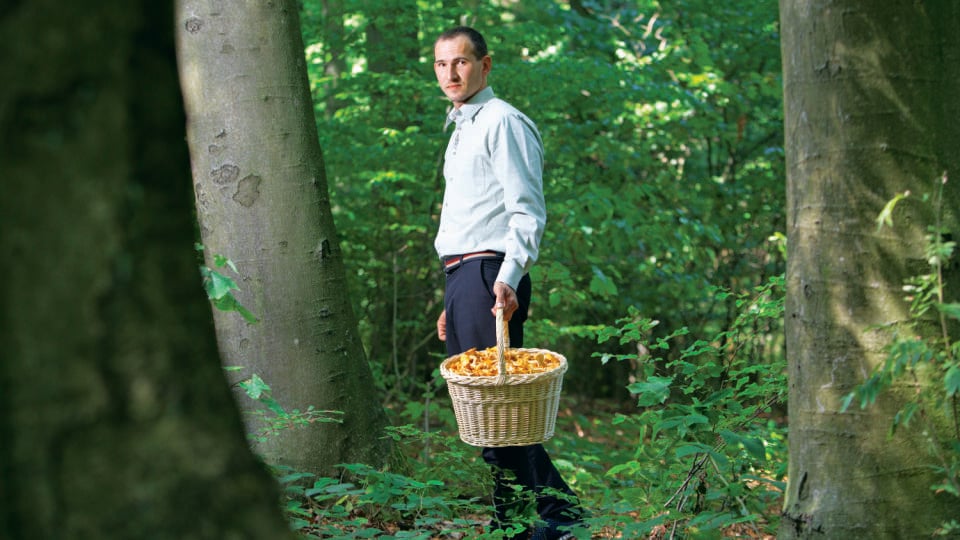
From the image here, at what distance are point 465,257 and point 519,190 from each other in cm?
40

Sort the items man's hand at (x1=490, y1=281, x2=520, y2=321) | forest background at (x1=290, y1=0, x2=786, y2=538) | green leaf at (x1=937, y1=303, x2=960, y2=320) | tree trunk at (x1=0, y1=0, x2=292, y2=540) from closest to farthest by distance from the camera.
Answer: tree trunk at (x1=0, y1=0, x2=292, y2=540)
green leaf at (x1=937, y1=303, x2=960, y2=320)
man's hand at (x1=490, y1=281, x2=520, y2=321)
forest background at (x1=290, y1=0, x2=786, y2=538)

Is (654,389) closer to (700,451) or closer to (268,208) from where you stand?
(700,451)

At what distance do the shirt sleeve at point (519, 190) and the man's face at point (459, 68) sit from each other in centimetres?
32

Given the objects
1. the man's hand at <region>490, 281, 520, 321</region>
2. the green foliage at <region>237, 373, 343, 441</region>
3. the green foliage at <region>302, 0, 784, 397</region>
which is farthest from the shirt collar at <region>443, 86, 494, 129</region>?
the green foliage at <region>302, 0, 784, 397</region>

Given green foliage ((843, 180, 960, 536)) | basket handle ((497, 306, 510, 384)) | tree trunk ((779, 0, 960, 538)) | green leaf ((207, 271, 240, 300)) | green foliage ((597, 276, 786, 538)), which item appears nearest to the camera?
green foliage ((843, 180, 960, 536))

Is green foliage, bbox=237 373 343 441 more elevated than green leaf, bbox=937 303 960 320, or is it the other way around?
green leaf, bbox=937 303 960 320

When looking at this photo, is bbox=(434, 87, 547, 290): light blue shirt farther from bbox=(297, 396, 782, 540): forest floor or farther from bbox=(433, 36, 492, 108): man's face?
bbox=(297, 396, 782, 540): forest floor

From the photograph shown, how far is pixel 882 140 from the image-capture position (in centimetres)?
236

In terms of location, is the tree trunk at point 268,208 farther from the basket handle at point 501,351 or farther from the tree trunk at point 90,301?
the tree trunk at point 90,301

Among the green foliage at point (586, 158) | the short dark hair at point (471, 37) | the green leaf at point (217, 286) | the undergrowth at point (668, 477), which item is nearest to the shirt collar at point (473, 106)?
the short dark hair at point (471, 37)

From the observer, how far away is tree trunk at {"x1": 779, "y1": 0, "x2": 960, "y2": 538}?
2359mm

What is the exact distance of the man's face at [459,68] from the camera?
425cm

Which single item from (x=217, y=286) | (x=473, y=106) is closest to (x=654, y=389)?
(x=217, y=286)

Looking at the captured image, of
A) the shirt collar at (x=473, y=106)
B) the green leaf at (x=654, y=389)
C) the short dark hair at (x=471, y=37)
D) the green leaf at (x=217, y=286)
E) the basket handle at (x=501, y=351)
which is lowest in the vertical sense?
the green leaf at (x=654, y=389)
